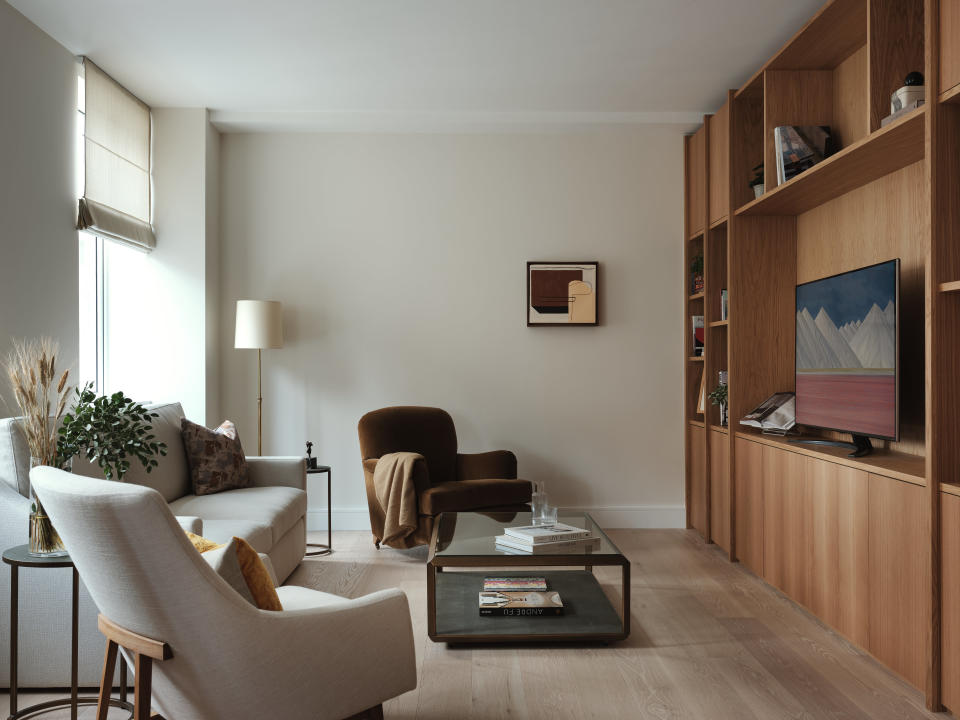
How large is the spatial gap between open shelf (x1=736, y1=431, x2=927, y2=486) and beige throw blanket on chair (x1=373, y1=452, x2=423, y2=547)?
6.41ft

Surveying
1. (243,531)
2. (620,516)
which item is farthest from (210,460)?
(620,516)

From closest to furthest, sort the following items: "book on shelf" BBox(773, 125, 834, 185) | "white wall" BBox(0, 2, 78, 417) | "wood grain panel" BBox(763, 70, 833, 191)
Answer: "white wall" BBox(0, 2, 78, 417)
"book on shelf" BBox(773, 125, 834, 185)
"wood grain panel" BBox(763, 70, 833, 191)

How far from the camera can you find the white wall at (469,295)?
5.31 meters

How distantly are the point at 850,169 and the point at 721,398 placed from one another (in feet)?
5.40

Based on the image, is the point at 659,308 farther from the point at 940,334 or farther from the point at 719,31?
the point at 940,334

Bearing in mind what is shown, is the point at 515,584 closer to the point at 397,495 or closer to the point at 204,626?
the point at 397,495

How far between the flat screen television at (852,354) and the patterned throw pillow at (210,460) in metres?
2.94

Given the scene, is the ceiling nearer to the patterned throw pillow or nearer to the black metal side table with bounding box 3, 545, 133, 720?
the patterned throw pillow

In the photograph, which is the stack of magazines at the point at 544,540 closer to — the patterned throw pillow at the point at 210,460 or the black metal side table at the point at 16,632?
the black metal side table at the point at 16,632

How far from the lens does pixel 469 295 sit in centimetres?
534

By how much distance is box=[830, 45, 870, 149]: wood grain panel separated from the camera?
3.59 m

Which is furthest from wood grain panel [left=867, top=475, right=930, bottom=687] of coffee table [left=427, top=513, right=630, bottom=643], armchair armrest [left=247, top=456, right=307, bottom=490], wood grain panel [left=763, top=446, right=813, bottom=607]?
armchair armrest [left=247, top=456, right=307, bottom=490]

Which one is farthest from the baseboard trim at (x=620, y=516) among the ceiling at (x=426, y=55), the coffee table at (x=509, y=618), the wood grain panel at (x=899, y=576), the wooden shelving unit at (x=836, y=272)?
the ceiling at (x=426, y=55)

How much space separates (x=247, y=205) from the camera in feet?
17.4
